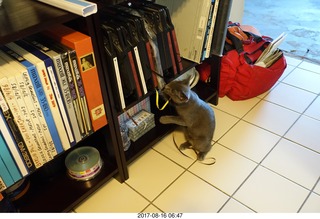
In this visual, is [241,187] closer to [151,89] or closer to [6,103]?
[151,89]

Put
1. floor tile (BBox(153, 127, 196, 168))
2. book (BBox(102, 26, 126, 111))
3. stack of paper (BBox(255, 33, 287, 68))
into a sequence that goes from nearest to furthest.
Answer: book (BBox(102, 26, 126, 111)) → floor tile (BBox(153, 127, 196, 168)) → stack of paper (BBox(255, 33, 287, 68))

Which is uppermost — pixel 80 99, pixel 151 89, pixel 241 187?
pixel 80 99

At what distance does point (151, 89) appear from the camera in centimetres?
118

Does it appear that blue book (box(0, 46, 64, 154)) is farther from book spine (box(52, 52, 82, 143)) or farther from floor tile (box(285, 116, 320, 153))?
floor tile (box(285, 116, 320, 153))

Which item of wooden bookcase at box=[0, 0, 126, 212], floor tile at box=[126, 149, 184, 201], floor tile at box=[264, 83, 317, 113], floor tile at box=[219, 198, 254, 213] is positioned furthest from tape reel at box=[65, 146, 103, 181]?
floor tile at box=[264, 83, 317, 113]

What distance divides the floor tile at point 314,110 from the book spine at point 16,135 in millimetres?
1484

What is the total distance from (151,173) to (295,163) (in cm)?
70

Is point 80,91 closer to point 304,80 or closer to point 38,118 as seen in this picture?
point 38,118

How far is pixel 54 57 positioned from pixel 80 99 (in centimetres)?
17

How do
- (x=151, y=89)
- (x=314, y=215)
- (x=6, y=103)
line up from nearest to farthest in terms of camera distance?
(x=314, y=215)
(x=6, y=103)
(x=151, y=89)

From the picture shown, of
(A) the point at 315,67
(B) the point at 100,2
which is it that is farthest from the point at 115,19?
(A) the point at 315,67

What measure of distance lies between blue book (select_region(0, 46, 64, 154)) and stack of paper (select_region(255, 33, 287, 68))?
1.24m

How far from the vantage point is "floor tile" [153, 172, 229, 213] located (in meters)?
1.18

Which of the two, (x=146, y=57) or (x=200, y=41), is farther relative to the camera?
(x=200, y=41)
